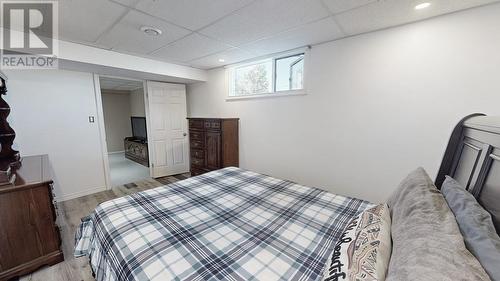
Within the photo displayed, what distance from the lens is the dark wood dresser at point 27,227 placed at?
5.05ft

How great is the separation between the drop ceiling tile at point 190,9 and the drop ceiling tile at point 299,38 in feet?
2.49

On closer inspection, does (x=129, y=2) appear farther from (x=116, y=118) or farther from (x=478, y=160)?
(x=116, y=118)

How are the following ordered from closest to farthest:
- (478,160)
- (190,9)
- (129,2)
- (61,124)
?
(478,160)
(129,2)
(190,9)
(61,124)

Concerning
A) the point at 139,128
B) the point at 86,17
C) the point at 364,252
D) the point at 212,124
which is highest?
the point at 86,17

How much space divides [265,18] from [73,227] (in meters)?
3.25

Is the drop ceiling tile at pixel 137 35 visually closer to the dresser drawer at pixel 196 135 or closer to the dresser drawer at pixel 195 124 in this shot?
the dresser drawer at pixel 195 124

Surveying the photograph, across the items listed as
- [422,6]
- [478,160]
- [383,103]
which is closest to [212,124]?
[383,103]

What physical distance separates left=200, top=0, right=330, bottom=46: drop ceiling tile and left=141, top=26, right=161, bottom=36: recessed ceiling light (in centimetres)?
48

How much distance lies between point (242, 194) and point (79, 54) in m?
2.69

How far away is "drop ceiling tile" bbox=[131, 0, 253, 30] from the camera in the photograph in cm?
151

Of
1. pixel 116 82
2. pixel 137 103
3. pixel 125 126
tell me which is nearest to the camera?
pixel 116 82

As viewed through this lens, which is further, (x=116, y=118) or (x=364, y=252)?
(x=116, y=118)

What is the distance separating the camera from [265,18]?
69.5 inches

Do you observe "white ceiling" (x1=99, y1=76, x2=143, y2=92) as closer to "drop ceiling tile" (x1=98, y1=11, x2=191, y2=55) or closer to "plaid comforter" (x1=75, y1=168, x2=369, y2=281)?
"drop ceiling tile" (x1=98, y1=11, x2=191, y2=55)
